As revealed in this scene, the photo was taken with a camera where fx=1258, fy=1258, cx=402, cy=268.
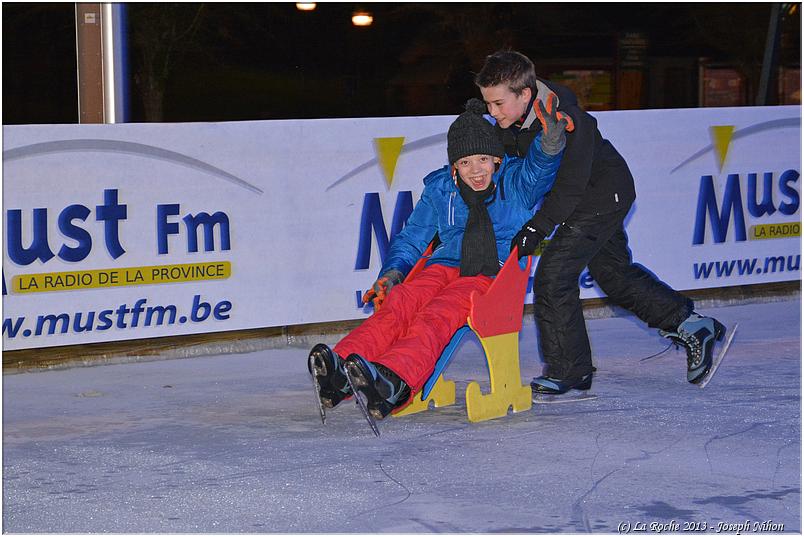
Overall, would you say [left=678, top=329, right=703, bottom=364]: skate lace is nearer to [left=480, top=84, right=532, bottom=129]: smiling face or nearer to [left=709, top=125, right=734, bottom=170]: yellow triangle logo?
[left=480, top=84, right=532, bottom=129]: smiling face

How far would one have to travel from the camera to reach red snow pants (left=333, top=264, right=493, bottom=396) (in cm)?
483

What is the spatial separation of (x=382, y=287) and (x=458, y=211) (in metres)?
0.46

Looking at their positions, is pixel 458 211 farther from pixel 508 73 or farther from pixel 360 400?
pixel 360 400

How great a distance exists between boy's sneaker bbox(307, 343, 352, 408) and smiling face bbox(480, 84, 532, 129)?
1.29 meters

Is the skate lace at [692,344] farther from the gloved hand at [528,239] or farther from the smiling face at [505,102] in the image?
the smiling face at [505,102]

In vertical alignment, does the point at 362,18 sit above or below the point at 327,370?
above

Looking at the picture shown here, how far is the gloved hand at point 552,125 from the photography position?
197 inches

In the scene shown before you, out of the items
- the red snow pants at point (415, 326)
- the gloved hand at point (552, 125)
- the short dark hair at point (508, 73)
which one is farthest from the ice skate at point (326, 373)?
the short dark hair at point (508, 73)

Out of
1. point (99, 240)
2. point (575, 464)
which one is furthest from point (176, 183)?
point (575, 464)

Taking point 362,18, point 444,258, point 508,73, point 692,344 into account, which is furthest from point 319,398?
point 362,18

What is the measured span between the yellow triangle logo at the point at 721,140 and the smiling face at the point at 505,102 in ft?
10.8

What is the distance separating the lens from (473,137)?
5227 millimetres

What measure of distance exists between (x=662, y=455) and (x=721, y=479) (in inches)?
14.8

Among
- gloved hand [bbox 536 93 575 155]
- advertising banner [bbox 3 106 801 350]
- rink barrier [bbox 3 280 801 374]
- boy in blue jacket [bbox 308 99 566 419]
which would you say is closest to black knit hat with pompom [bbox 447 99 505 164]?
boy in blue jacket [bbox 308 99 566 419]
